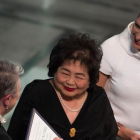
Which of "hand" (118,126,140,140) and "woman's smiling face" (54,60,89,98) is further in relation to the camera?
"hand" (118,126,140,140)

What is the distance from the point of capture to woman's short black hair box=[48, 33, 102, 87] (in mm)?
2418

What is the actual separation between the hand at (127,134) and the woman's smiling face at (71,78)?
54 centimetres

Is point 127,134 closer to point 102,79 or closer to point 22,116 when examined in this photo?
point 102,79

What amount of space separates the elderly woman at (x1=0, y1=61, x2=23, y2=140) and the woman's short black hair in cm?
37

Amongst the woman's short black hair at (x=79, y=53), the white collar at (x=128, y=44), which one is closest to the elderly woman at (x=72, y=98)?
the woman's short black hair at (x=79, y=53)

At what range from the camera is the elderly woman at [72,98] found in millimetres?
2428

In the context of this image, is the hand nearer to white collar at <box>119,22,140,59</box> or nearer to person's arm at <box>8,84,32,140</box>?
white collar at <box>119,22,140,59</box>

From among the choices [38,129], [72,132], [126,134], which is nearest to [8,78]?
[38,129]

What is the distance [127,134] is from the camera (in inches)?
111

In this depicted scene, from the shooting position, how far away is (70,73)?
2.42 m

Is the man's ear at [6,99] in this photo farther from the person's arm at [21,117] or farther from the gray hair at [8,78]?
the person's arm at [21,117]

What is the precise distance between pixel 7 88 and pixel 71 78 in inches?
19.0

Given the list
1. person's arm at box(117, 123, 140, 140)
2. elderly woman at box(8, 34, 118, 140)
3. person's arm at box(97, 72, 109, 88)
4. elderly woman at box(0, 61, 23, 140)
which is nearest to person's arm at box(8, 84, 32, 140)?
elderly woman at box(8, 34, 118, 140)

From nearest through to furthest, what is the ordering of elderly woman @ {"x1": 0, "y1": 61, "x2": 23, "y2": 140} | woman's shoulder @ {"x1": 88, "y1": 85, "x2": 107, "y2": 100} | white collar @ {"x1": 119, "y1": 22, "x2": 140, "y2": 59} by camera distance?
elderly woman @ {"x1": 0, "y1": 61, "x2": 23, "y2": 140} < woman's shoulder @ {"x1": 88, "y1": 85, "x2": 107, "y2": 100} < white collar @ {"x1": 119, "y1": 22, "x2": 140, "y2": 59}
